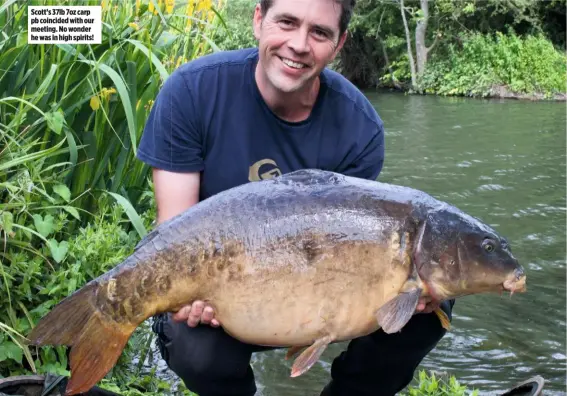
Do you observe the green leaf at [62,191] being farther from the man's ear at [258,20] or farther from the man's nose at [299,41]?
the man's nose at [299,41]

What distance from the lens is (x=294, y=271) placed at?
80.6 inches

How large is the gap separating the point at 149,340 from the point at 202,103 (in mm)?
1197

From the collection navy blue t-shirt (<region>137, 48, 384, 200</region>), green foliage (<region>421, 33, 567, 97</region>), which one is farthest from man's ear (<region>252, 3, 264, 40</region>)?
green foliage (<region>421, 33, 567, 97</region>)

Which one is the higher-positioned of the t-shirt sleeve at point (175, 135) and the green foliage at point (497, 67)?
the t-shirt sleeve at point (175, 135)

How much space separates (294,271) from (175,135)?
0.76 meters

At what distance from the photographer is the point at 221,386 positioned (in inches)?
97.8

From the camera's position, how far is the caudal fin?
1.99 metres

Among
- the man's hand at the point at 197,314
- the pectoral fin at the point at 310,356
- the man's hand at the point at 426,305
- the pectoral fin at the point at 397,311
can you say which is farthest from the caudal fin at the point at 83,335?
the man's hand at the point at 426,305

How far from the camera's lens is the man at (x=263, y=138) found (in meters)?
2.45

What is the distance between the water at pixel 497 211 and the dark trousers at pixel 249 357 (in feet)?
2.76

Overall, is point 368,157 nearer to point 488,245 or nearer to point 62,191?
point 488,245

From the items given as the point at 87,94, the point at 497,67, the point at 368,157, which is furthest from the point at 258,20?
the point at 497,67

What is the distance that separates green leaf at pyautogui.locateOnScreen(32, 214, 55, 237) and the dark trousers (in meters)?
0.53

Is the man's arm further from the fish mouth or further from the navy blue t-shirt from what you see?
the fish mouth
